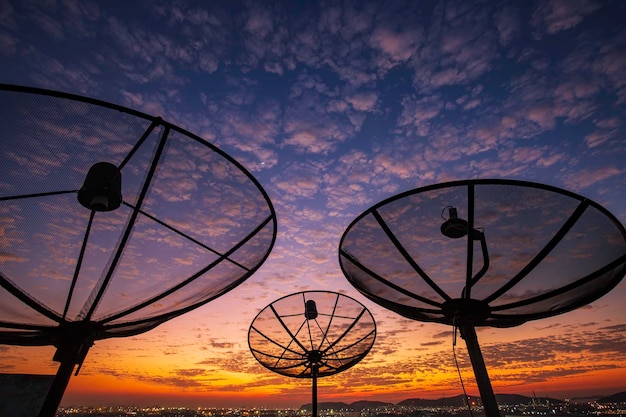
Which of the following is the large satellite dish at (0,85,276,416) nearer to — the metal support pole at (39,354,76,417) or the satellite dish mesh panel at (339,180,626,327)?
the metal support pole at (39,354,76,417)

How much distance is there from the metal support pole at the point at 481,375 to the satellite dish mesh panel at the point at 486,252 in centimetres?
52

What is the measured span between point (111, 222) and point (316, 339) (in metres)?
9.75

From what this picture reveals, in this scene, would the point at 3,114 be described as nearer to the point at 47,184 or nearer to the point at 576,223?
the point at 47,184

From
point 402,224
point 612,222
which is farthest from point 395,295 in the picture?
point 612,222

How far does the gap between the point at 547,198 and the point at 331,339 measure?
989 centimetres

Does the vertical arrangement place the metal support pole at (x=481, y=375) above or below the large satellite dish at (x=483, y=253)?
below

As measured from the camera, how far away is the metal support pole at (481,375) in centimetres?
489

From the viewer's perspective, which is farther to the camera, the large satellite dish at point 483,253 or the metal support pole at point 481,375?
the large satellite dish at point 483,253

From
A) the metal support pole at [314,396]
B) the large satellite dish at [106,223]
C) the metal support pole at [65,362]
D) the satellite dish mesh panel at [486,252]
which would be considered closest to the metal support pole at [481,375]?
the satellite dish mesh panel at [486,252]

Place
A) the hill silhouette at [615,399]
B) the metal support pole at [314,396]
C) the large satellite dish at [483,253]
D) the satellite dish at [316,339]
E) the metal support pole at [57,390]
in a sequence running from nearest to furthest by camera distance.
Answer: the metal support pole at [57,390], the large satellite dish at [483,253], the metal support pole at [314,396], the satellite dish at [316,339], the hill silhouette at [615,399]

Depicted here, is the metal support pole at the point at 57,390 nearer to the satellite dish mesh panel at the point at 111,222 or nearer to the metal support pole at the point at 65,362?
the metal support pole at the point at 65,362

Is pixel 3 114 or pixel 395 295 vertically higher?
pixel 3 114

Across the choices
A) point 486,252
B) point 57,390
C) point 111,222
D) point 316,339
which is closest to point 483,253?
point 486,252

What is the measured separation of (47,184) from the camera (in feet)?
17.7
